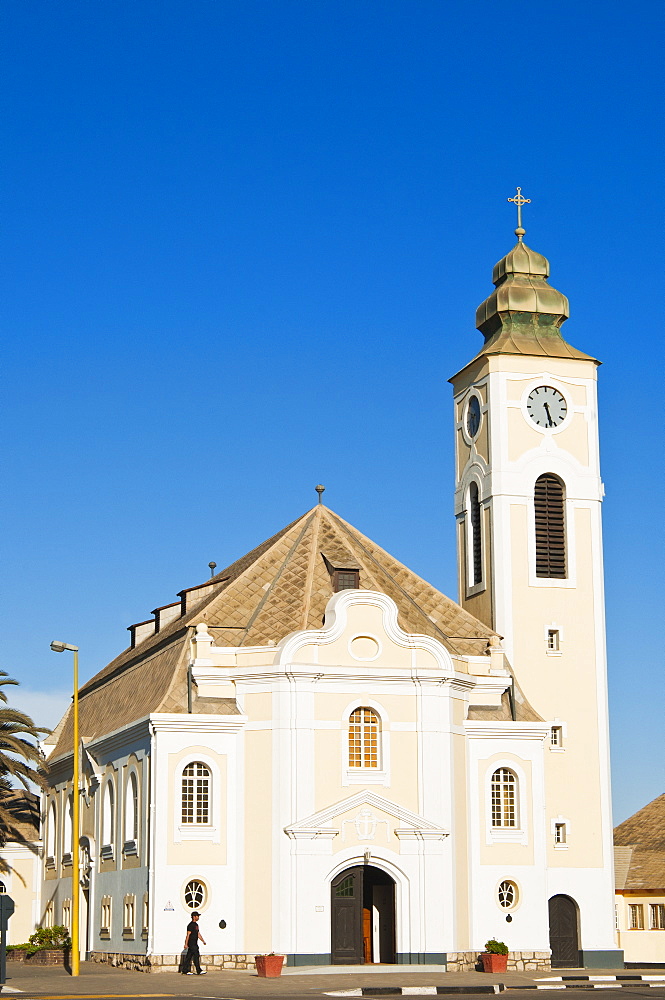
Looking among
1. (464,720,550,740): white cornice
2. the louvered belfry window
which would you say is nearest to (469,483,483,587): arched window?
the louvered belfry window

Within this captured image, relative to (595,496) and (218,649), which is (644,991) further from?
(595,496)

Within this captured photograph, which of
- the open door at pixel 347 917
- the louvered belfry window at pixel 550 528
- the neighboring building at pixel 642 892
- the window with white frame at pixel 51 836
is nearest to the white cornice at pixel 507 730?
the open door at pixel 347 917

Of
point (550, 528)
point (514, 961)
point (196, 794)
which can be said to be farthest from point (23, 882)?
point (550, 528)

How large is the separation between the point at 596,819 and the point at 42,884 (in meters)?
25.5

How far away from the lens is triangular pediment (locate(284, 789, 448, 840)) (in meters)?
46.6

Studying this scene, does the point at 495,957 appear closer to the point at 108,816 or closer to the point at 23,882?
the point at 108,816

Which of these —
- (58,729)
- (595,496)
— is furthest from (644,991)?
(58,729)

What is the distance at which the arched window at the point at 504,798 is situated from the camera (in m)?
50.9

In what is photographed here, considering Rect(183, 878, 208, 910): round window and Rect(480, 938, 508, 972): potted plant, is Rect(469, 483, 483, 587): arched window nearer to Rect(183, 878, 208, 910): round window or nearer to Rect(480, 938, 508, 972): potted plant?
Rect(480, 938, 508, 972): potted plant

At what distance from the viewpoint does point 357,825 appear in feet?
155

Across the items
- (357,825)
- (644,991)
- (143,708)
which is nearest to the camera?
(644,991)

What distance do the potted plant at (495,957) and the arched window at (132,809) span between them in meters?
12.1

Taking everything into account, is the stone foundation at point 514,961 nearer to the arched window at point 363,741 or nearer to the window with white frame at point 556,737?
the arched window at point 363,741

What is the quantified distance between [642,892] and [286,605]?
99.0 ft
